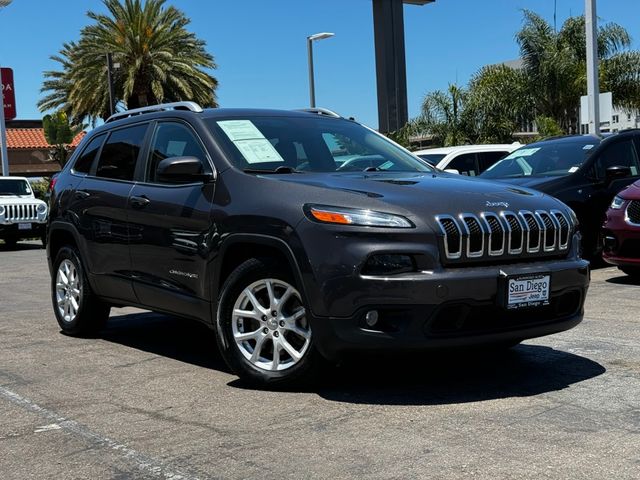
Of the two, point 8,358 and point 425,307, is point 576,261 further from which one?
point 8,358

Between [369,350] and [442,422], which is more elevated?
[369,350]

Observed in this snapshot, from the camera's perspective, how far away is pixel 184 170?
5.20 m

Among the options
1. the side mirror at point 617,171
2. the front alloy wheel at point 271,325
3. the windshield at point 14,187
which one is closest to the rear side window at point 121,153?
the front alloy wheel at point 271,325

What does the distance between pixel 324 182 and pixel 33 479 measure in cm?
225

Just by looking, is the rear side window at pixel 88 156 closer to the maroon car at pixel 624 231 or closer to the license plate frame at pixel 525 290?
the license plate frame at pixel 525 290

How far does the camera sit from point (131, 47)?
3341cm

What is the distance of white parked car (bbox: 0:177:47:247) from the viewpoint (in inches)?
813

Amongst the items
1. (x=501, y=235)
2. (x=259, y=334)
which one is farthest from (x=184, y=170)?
(x=501, y=235)

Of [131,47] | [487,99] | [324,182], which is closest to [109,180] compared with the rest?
[324,182]

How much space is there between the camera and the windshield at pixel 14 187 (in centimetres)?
2176

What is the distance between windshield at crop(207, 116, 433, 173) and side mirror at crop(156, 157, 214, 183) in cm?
21

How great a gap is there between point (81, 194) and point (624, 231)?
17.3 feet

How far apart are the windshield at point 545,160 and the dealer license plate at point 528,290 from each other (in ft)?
19.0

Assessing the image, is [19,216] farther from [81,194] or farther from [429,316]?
[429,316]
